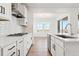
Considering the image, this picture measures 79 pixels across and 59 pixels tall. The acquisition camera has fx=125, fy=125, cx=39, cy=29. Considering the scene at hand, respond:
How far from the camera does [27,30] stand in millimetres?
7840

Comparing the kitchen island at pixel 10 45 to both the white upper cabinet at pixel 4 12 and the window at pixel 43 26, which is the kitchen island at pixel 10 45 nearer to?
the white upper cabinet at pixel 4 12

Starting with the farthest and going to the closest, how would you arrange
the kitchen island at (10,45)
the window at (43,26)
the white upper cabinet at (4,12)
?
the window at (43,26)
the white upper cabinet at (4,12)
the kitchen island at (10,45)

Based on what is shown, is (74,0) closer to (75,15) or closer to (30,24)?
(30,24)

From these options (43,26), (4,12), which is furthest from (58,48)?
(43,26)

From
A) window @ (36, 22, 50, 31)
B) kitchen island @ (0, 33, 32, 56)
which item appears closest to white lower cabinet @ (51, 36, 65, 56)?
kitchen island @ (0, 33, 32, 56)

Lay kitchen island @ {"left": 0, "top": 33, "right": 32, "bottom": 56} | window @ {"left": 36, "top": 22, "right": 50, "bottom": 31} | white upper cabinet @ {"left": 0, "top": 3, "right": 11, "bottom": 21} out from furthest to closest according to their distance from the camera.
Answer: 1. window @ {"left": 36, "top": 22, "right": 50, "bottom": 31}
2. white upper cabinet @ {"left": 0, "top": 3, "right": 11, "bottom": 21}
3. kitchen island @ {"left": 0, "top": 33, "right": 32, "bottom": 56}

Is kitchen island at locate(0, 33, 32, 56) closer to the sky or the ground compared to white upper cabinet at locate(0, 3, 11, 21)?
closer to the ground

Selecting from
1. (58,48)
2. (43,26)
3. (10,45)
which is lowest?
(58,48)

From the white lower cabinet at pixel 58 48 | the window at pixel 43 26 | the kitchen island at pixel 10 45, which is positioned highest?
the window at pixel 43 26

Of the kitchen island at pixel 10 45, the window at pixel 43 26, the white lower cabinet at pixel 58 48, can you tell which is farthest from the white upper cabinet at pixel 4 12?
the window at pixel 43 26

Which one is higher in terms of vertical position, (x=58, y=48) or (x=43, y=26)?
(x=43, y=26)

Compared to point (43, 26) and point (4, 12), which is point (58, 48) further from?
point (43, 26)

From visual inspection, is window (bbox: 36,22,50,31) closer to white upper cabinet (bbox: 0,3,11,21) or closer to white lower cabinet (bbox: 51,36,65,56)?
white lower cabinet (bbox: 51,36,65,56)

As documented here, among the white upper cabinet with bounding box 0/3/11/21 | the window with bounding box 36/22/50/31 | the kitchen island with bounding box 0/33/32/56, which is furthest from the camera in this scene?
the window with bounding box 36/22/50/31
